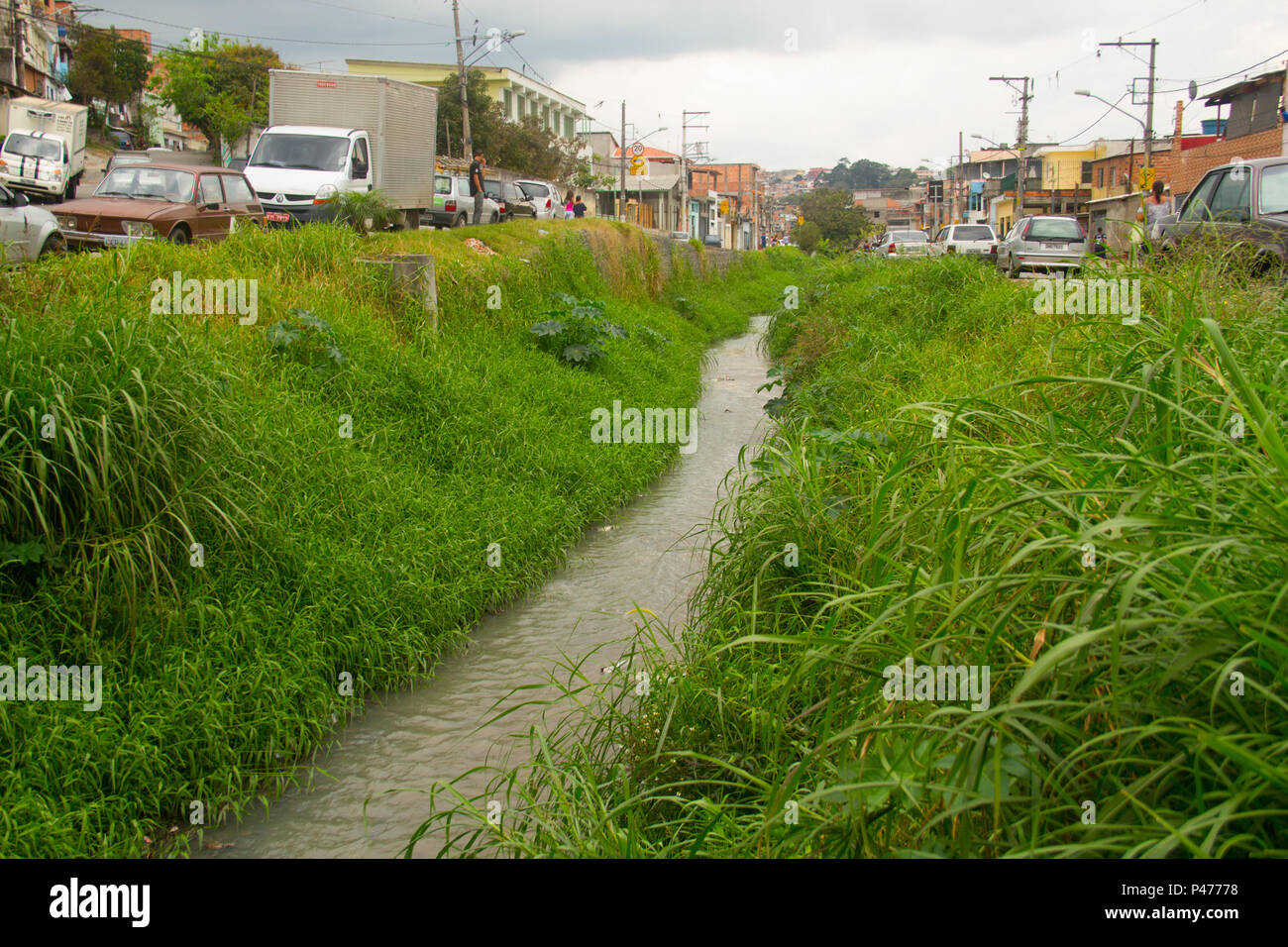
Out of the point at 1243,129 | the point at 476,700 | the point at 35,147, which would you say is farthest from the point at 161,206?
the point at 1243,129

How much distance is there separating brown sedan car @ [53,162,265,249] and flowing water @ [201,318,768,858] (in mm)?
7637

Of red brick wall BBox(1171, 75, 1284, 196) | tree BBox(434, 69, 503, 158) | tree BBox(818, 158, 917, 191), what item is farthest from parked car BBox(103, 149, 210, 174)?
tree BBox(818, 158, 917, 191)

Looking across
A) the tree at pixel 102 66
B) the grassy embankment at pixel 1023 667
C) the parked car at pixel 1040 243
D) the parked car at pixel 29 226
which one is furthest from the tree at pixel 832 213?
the grassy embankment at pixel 1023 667

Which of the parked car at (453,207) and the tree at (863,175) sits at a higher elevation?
the tree at (863,175)

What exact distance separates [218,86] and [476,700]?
50.8 meters

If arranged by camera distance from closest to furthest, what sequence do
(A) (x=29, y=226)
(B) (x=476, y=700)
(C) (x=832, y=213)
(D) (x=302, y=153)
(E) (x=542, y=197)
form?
(B) (x=476, y=700), (A) (x=29, y=226), (D) (x=302, y=153), (E) (x=542, y=197), (C) (x=832, y=213)

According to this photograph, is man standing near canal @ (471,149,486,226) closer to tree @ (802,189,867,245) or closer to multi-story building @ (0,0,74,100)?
multi-story building @ (0,0,74,100)

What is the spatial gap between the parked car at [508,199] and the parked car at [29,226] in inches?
596

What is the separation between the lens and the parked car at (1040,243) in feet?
61.3

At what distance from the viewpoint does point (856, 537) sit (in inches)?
174

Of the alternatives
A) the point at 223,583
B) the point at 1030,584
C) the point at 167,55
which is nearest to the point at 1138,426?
the point at 1030,584

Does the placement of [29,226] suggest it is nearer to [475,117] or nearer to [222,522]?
[222,522]

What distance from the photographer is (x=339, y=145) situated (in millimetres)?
17922

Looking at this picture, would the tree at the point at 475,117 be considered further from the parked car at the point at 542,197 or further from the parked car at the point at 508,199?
the parked car at the point at 508,199
